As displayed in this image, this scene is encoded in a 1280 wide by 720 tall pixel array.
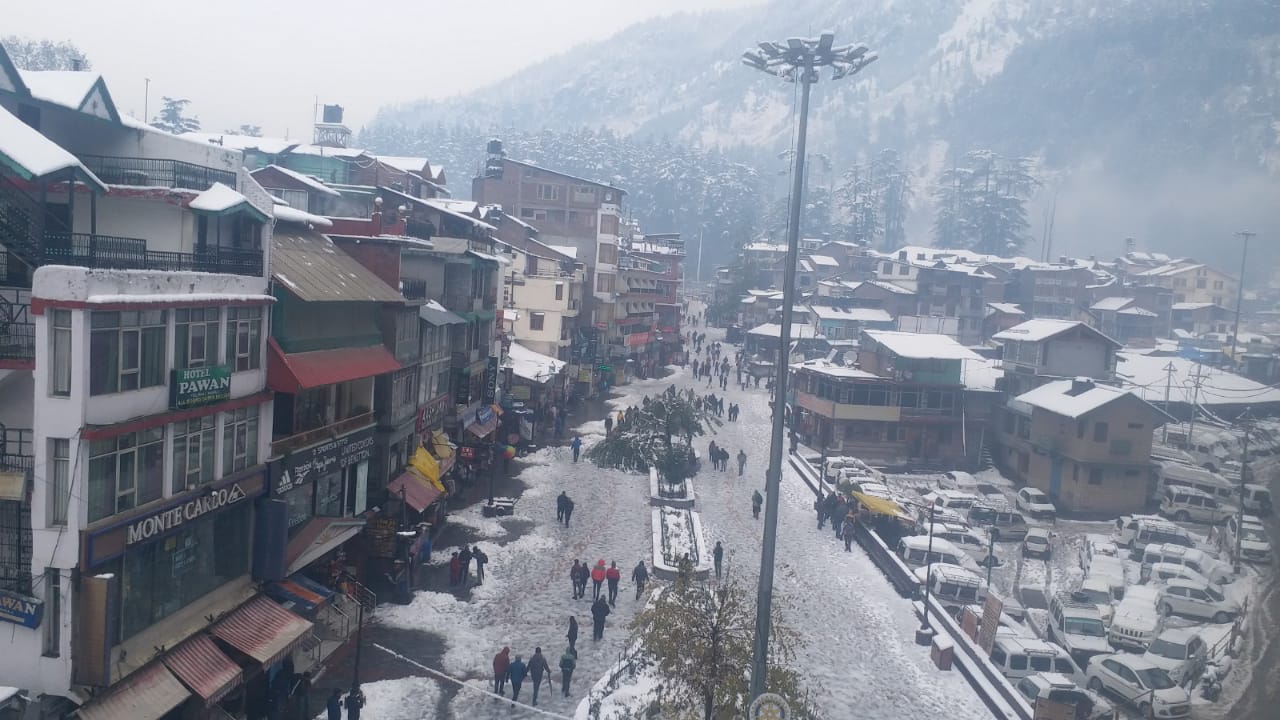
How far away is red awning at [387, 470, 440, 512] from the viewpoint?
93.8 ft

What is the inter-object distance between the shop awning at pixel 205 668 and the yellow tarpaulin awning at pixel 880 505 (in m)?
27.8

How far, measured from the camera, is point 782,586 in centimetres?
2998

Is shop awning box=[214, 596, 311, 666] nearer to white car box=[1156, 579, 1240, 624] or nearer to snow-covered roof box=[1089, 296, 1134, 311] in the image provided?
white car box=[1156, 579, 1240, 624]

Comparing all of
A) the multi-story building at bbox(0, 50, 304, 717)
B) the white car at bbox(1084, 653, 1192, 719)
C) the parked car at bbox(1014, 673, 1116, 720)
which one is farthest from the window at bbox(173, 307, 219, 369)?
the white car at bbox(1084, 653, 1192, 719)

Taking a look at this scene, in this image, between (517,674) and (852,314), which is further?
(852,314)

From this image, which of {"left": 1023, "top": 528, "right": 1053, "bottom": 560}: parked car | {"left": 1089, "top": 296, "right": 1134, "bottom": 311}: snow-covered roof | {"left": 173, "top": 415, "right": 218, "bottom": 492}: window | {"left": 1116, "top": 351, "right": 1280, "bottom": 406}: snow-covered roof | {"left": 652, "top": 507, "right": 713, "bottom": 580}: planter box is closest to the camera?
{"left": 173, "top": 415, "right": 218, "bottom": 492}: window

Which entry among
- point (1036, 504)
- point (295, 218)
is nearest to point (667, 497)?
point (295, 218)

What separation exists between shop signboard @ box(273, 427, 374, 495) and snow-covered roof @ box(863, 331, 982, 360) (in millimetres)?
37358

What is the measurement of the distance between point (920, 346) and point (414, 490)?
3792 cm

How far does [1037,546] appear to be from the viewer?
129 feet

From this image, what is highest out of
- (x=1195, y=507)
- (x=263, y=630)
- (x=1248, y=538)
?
(x=263, y=630)

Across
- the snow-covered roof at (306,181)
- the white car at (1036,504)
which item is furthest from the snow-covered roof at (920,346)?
the snow-covered roof at (306,181)

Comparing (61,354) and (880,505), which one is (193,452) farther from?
(880,505)

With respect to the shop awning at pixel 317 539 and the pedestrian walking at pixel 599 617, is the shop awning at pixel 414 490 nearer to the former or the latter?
the shop awning at pixel 317 539
